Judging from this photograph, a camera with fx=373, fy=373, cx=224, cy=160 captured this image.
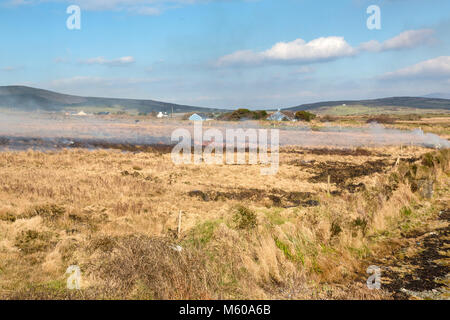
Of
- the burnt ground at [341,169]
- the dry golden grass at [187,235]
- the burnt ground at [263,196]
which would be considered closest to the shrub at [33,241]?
the dry golden grass at [187,235]

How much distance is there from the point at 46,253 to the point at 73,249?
636mm

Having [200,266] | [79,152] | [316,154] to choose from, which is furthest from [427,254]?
[79,152]

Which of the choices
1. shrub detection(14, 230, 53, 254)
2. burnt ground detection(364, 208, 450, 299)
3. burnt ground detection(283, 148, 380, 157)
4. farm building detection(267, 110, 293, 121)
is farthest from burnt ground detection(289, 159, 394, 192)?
farm building detection(267, 110, 293, 121)

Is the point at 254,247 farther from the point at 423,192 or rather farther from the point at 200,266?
the point at 423,192

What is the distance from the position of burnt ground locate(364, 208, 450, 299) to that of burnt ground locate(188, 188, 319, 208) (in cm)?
487

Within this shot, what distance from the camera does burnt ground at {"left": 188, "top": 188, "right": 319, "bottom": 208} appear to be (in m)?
17.1

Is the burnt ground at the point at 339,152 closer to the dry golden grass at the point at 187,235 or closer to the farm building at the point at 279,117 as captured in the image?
the dry golden grass at the point at 187,235

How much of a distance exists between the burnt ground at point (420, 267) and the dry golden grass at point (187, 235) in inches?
28.4

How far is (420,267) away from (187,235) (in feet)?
21.8

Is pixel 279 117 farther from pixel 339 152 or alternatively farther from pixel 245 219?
pixel 245 219

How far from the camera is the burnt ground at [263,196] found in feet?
56.1

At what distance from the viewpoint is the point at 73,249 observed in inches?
379

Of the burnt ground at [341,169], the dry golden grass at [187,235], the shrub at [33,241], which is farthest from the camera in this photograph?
the burnt ground at [341,169]

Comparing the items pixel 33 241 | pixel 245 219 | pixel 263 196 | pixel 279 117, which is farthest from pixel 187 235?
pixel 279 117
